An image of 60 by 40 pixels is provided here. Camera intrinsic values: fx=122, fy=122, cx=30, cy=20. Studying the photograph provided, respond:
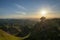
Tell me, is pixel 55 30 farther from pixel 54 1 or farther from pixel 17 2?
pixel 17 2

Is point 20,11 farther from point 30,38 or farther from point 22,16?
point 30,38

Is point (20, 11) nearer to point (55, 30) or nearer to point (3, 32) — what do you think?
point (3, 32)

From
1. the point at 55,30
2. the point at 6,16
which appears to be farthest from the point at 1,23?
the point at 55,30

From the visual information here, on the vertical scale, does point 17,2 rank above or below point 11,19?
above

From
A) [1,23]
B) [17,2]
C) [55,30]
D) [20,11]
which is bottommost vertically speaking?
[55,30]

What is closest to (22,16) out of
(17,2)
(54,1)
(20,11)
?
(20,11)

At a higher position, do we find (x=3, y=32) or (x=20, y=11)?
(x=20, y=11)

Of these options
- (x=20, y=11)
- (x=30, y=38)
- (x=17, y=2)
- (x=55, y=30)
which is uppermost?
(x=17, y=2)
